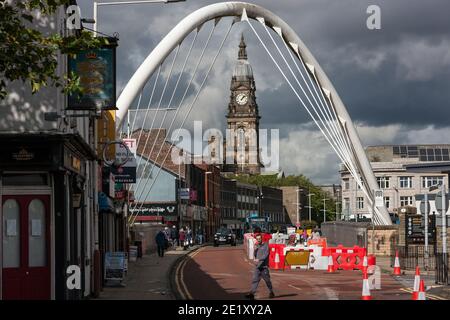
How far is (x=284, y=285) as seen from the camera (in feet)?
100

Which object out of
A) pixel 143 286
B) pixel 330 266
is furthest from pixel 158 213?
pixel 143 286

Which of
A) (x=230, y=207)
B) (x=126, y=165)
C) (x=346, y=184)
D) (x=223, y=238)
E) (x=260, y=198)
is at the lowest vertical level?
(x=223, y=238)

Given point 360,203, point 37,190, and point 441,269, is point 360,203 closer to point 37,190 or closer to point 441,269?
point 441,269

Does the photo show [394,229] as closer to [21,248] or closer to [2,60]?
[21,248]

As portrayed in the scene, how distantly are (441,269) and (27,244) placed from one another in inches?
576

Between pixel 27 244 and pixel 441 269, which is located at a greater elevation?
pixel 27 244

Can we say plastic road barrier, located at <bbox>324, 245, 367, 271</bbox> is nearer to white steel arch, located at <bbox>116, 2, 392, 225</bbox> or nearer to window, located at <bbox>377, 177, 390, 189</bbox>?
white steel arch, located at <bbox>116, 2, 392, 225</bbox>

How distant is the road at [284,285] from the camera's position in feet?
84.8

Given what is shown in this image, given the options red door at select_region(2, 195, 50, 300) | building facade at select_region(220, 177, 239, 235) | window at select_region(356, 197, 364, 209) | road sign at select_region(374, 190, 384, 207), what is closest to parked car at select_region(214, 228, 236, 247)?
road sign at select_region(374, 190, 384, 207)

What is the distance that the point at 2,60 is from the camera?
51.3 ft

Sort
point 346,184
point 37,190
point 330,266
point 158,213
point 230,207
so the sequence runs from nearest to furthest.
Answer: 1. point 37,190
2. point 330,266
3. point 158,213
4. point 230,207
5. point 346,184

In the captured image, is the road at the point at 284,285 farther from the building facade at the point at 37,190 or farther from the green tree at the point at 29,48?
Result: the green tree at the point at 29,48

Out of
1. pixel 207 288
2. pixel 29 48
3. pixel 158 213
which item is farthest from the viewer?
pixel 158 213

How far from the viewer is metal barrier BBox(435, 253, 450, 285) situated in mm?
28938
